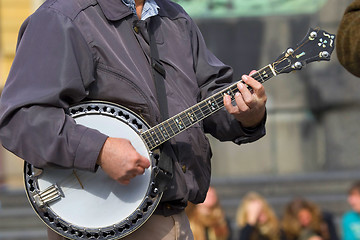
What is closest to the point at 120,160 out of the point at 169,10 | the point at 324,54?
the point at 169,10

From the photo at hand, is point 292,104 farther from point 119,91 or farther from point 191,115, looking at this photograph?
point 119,91

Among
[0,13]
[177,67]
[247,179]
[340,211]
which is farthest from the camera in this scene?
[0,13]

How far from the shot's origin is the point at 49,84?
10.3 ft

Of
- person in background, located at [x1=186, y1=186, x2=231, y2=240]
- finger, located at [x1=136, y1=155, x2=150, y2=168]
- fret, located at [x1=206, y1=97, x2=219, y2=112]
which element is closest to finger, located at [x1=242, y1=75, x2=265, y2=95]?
fret, located at [x1=206, y1=97, x2=219, y2=112]

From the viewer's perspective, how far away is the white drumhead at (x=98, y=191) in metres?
3.23

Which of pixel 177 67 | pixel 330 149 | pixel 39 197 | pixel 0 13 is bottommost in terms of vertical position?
pixel 330 149

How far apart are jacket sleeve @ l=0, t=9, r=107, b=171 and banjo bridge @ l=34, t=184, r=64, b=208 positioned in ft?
0.46

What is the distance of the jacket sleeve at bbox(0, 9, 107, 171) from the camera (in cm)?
309

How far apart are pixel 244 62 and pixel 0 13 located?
4223 millimetres

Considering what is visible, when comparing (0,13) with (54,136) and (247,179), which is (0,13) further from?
(54,136)

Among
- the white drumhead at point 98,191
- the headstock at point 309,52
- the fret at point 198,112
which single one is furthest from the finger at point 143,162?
the headstock at point 309,52

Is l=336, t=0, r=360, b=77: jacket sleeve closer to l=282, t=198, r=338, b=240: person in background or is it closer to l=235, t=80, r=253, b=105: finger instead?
l=235, t=80, r=253, b=105: finger

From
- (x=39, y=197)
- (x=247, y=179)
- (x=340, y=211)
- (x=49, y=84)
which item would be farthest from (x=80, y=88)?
(x=247, y=179)

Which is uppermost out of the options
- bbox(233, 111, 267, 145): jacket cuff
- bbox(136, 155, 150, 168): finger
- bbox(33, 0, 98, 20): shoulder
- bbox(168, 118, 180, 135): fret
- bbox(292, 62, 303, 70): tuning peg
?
bbox(33, 0, 98, 20): shoulder
